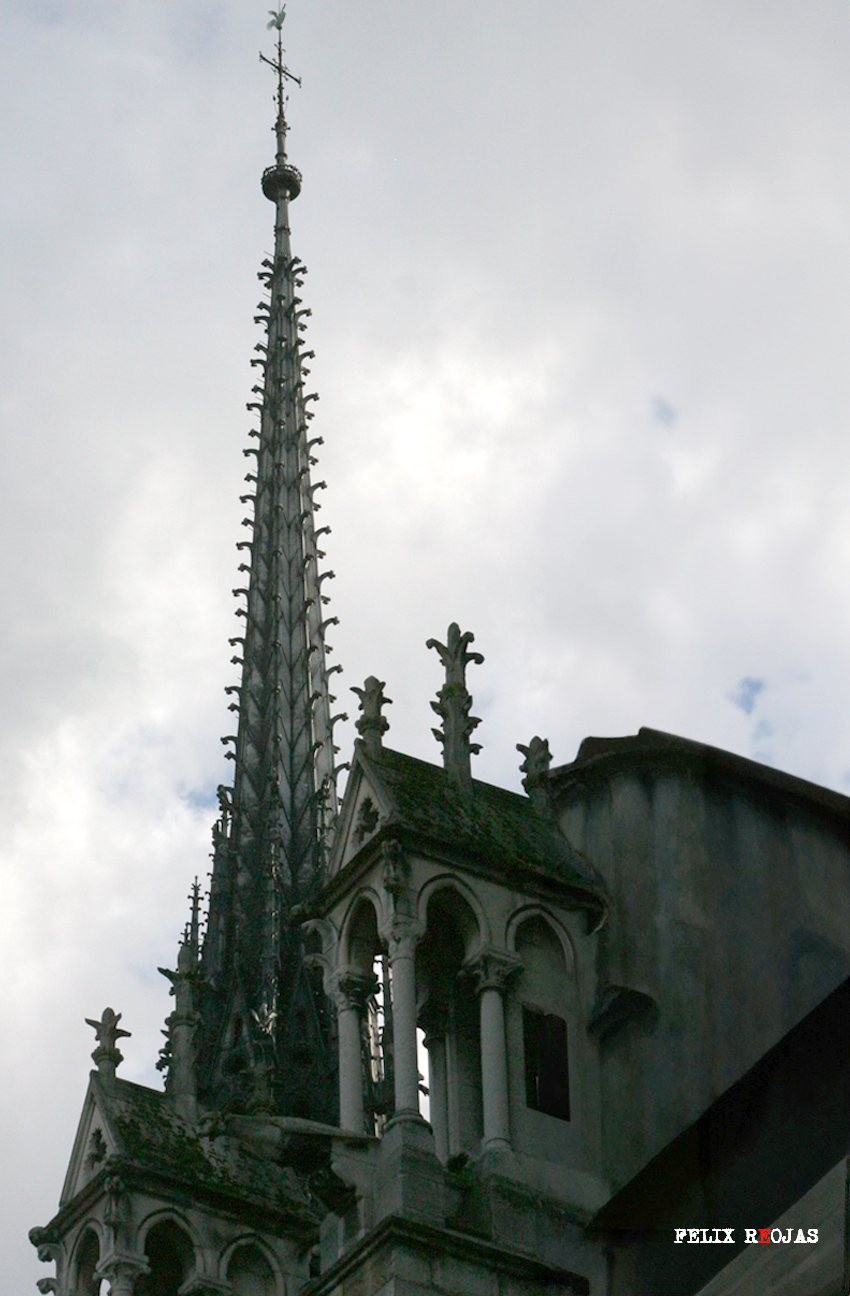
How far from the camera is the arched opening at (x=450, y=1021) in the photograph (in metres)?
23.0

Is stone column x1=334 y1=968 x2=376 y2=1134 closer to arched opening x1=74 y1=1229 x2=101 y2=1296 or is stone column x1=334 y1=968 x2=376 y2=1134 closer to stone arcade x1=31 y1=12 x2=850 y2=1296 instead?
stone arcade x1=31 y1=12 x2=850 y2=1296

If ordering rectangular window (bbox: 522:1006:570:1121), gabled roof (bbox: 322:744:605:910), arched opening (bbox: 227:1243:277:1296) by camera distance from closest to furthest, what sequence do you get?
rectangular window (bbox: 522:1006:570:1121) < gabled roof (bbox: 322:744:605:910) < arched opening (bbox: 227:1243:277:1296)

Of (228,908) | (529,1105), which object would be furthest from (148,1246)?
(228,908)

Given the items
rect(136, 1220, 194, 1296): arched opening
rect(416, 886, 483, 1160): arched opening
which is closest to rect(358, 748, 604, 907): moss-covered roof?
rect(416, 886, 483, 1160): arched opening

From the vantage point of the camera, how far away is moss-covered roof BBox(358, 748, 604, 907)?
23.2 meters

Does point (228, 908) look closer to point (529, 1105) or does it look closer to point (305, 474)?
point (305, 474)

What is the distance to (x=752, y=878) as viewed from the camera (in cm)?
2114

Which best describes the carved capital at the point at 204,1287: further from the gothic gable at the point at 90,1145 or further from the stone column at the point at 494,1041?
the stone column at the point at 494,1041

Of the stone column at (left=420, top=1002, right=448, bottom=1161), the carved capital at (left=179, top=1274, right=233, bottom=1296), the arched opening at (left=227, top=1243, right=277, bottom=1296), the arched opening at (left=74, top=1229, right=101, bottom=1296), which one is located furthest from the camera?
the arched opening at (left=227, top=1243, right=277, bottom=1296)

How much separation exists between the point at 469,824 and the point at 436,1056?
6.17 feet

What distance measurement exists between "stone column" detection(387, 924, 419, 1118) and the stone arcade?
0.03 meters

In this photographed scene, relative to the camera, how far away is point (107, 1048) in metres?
29.8

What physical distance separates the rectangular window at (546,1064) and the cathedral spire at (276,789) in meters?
14.7

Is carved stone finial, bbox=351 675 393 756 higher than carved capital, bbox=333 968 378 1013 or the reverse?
higher
